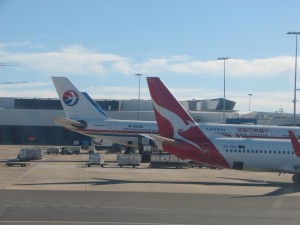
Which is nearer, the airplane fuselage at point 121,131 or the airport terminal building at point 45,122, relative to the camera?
the airplane fuselage at point 121,131

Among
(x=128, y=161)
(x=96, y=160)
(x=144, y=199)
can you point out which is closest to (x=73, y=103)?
(x=96, y=160)

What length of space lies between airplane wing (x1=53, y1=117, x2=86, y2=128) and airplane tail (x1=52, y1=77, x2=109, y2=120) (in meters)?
1.50

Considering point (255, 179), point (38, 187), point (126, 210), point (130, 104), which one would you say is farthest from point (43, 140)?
point (126, 210)

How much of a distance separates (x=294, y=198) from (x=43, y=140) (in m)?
101

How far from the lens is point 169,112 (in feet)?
151

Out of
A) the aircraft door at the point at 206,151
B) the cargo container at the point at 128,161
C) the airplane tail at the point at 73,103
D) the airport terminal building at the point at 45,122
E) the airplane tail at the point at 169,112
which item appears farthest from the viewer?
the airport terminal building at the point at 45,122

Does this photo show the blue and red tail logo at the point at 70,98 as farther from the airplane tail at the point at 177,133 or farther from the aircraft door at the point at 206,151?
the aircraft door at the point at 206,151

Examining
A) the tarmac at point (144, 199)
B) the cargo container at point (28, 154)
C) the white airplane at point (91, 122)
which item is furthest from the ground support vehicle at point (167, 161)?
the cargo container at point (28, 154)

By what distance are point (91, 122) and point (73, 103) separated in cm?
338

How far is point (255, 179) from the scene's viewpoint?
4788 cm

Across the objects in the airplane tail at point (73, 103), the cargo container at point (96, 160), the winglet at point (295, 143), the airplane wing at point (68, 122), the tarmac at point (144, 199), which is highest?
the airplane tail at point (73, 103)

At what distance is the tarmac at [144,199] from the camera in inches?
910

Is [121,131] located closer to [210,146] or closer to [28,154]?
[28,154]

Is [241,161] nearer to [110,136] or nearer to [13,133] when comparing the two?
[110,136]
